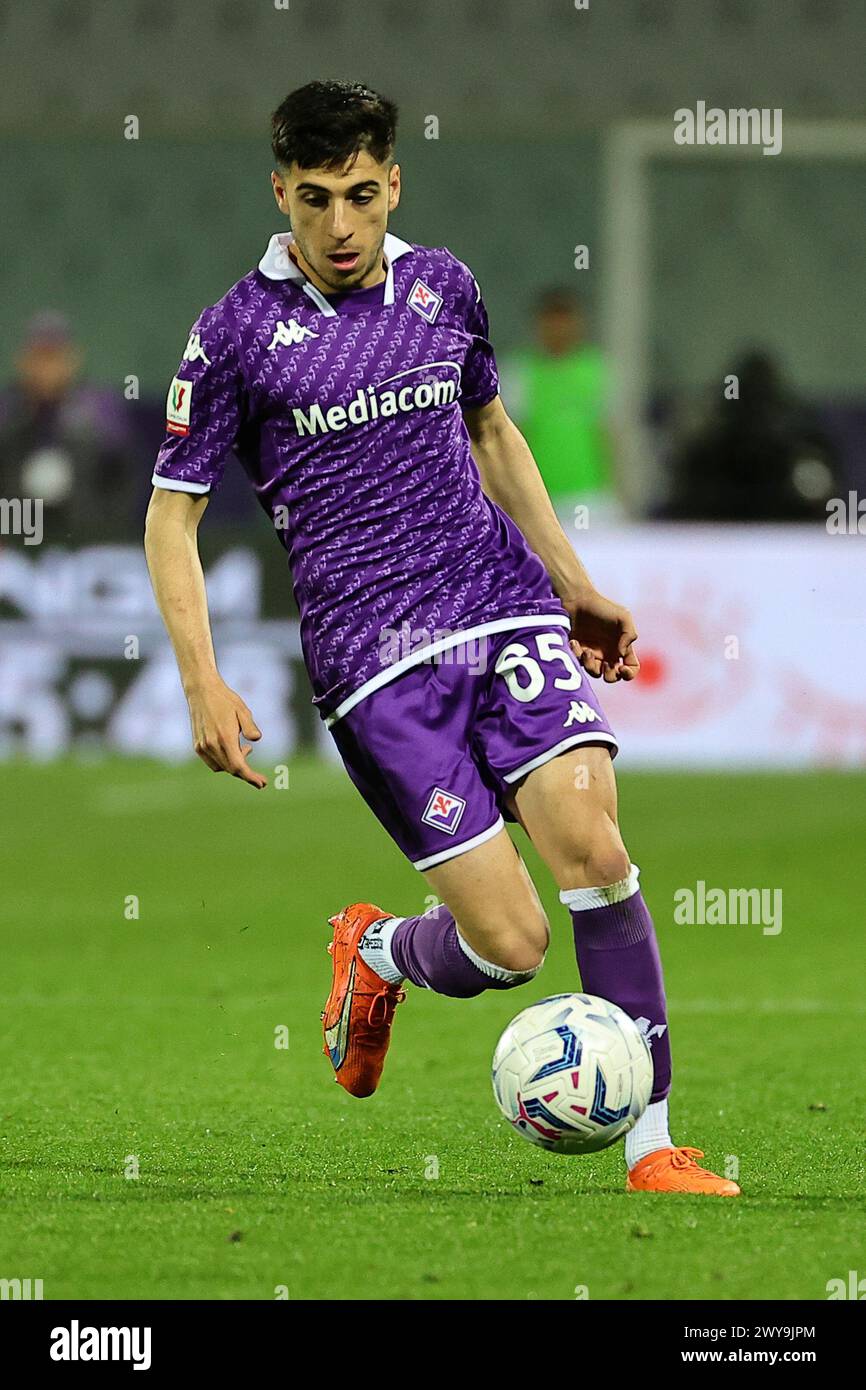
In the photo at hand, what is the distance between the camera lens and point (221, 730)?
188 inches

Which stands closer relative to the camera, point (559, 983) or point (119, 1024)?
point (119, 1024)

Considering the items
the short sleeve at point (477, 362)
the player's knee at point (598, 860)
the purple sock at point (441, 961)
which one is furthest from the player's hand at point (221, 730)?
the short sleeve at point (477, 362)

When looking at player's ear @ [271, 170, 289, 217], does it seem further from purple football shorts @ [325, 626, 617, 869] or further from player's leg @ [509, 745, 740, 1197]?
player's leg @ [509, 745, 740, 1197]

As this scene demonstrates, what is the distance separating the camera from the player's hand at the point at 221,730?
4.76 meters

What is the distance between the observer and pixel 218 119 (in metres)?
19.9

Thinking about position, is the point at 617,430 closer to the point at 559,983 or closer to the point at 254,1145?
the point at 559,983

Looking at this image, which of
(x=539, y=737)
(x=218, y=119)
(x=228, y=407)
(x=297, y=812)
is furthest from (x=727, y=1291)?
(x=218, y=119)

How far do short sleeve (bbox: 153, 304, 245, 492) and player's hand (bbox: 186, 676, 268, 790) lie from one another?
0.51 metres

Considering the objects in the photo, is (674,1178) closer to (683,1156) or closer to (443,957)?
(683,1156)

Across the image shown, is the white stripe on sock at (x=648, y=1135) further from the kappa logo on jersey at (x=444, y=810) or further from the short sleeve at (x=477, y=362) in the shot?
the short sleeve at (x=477, y=362)

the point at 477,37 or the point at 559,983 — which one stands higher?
the point at 477,37

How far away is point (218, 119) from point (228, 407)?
15452 mm

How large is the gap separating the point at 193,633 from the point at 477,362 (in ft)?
3.19

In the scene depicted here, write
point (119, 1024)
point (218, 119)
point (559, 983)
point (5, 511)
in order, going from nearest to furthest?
point (119, 1024), point (559, 983), point (5, 511), point (218, 119)
